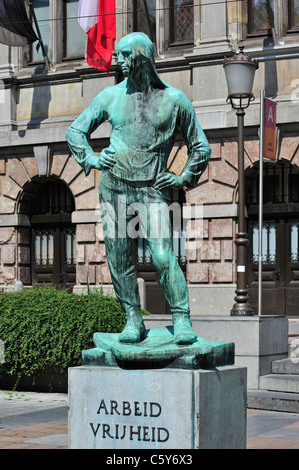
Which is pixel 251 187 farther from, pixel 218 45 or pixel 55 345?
pixel 55 345

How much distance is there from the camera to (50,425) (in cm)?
1003

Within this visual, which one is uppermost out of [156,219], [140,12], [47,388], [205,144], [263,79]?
[140,12]

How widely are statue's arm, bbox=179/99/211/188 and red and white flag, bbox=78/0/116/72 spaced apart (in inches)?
641

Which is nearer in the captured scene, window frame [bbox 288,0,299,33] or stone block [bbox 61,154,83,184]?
window frame [bbox 288,0,299,33]

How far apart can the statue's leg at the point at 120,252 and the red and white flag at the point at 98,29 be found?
1659 centimetres

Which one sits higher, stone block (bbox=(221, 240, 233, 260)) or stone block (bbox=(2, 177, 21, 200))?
stone block (bbox=(2, 177, 21, 200))

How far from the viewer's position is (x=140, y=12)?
24.3 m

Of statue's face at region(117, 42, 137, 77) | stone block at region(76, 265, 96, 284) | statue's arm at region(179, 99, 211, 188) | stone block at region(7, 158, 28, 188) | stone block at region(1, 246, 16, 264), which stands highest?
stone block at region(7, 158, 28, 188)

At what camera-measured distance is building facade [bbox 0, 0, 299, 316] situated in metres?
22.0

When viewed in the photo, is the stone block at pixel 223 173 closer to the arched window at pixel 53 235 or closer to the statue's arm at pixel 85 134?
the arched window at pixel 53 235

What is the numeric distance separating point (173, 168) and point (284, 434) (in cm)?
1385

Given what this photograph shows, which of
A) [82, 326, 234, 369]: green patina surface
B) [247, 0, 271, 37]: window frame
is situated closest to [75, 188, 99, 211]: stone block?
[247, 0, 271, 37]: window frame

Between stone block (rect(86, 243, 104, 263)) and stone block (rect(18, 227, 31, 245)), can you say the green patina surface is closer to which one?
stone block (rect(86, 243, 104, 263))
